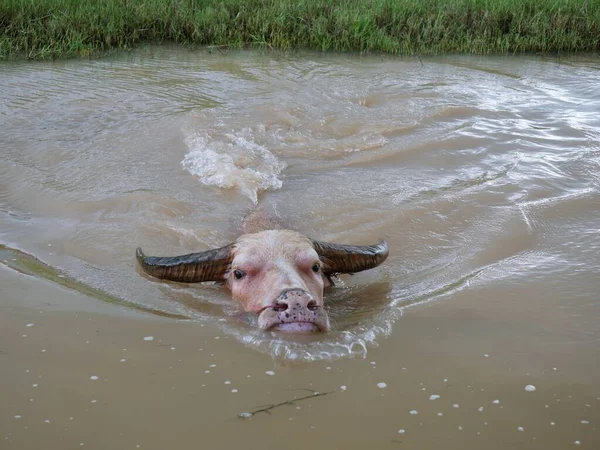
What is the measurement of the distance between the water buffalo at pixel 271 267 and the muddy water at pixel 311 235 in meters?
0.14

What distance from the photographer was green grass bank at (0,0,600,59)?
11.7 m

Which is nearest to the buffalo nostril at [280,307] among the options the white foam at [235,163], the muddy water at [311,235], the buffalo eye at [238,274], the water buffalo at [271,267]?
the water buffalo at [271,267]

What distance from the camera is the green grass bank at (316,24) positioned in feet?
38.4

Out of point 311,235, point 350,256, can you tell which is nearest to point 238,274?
point 350,256

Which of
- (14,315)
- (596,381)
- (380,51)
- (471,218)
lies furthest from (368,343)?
(380,51)

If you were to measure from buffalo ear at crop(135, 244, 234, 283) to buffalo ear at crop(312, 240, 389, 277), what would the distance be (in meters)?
0.63

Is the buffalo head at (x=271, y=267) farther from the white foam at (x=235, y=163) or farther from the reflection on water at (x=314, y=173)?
the white foam at (x=235, y=163)

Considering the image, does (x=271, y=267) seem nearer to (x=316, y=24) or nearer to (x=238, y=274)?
(x=238, y=274)

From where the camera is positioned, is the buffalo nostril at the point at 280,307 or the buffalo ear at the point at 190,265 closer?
the buffalo nostril at the point at 280,307

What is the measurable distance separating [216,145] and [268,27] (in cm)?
549

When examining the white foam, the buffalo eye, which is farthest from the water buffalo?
the white foam

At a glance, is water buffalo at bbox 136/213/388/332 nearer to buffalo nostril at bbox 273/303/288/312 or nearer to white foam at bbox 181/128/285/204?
buffalo nostril at bbox 273/303/288/312

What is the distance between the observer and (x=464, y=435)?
3.14m

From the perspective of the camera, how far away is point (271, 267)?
184 inches
